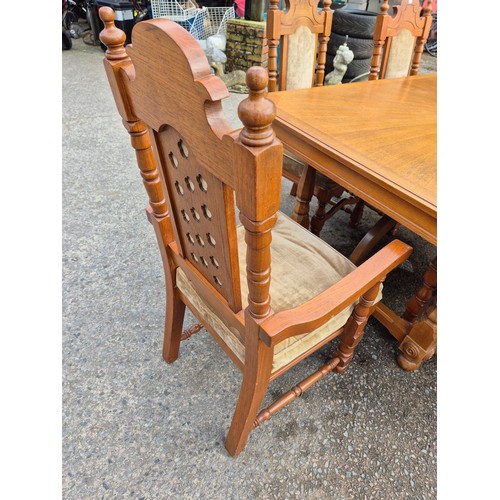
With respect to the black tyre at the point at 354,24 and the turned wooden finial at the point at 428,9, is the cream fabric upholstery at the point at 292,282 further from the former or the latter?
→ the black tyre at the point at 354,24

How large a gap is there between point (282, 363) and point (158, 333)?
2.62 feet

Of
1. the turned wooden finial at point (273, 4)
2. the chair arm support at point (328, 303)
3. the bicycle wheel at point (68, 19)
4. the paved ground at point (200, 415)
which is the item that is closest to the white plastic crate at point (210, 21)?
the bicycle wheel at point (68, 19)

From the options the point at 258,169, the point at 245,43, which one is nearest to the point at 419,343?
the point at 258,169

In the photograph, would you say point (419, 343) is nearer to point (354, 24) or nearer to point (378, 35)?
point (378, 35)

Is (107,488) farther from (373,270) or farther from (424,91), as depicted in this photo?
(424,91)

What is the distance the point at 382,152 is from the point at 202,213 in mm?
710

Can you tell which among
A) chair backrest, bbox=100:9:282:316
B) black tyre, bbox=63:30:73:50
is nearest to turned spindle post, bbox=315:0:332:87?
chair backrest, bbox=100:9:282:316

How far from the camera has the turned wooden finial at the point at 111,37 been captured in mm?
659

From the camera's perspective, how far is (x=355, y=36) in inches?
156

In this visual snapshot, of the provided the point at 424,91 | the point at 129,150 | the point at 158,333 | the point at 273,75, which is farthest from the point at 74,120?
the point at 424,91

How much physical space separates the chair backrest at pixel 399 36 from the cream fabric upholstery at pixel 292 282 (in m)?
1.34

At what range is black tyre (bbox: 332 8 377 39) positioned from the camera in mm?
3818

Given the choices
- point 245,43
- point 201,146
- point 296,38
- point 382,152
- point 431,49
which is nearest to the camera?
point 201,146

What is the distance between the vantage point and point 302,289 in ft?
3.42
